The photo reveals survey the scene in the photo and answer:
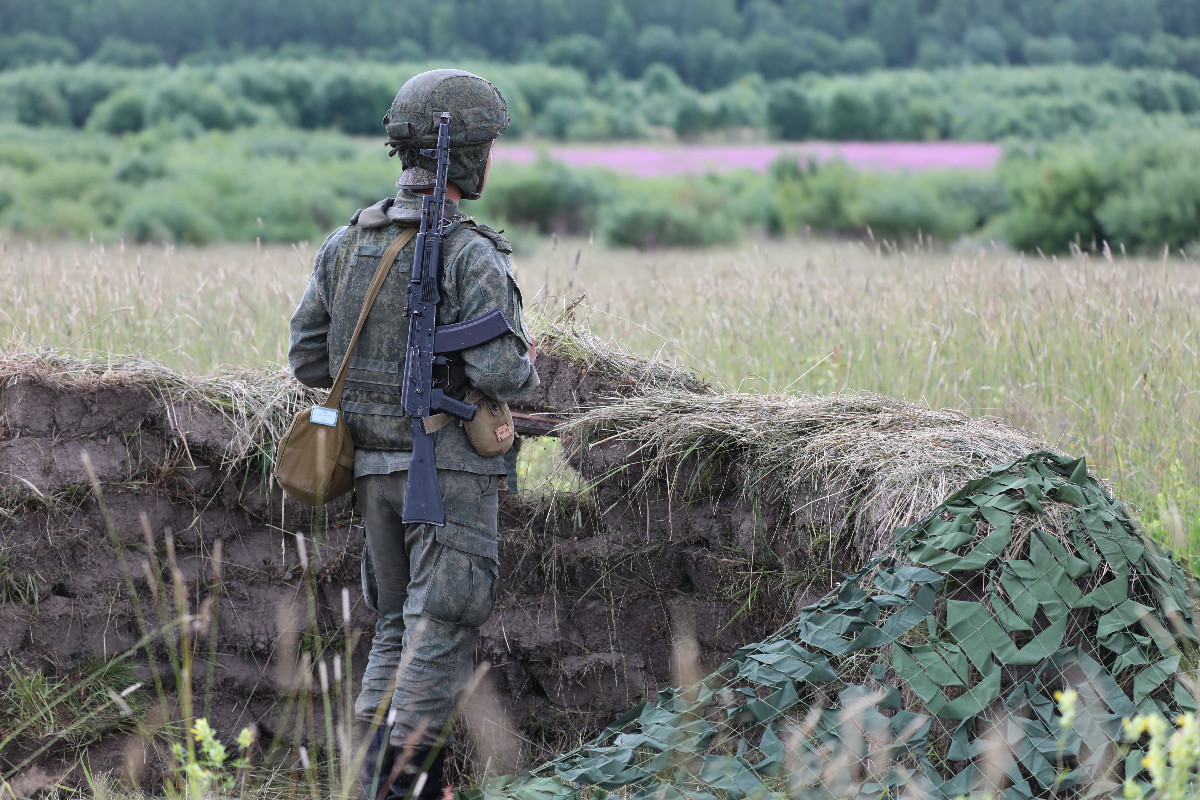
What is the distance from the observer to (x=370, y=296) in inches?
127

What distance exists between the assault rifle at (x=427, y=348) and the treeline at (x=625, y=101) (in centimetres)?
3121

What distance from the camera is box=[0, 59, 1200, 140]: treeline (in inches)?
1389

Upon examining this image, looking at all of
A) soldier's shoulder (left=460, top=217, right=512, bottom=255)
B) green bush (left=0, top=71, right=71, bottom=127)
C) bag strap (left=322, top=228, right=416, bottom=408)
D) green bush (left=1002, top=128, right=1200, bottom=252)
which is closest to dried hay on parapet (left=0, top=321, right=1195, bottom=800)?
bag strap (left=322, top=228, right=416, bottom=408)

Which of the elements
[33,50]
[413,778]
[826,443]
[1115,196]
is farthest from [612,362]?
[33,50]

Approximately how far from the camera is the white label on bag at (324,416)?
3.20m

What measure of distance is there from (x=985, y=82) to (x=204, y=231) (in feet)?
100

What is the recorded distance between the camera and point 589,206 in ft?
87.2

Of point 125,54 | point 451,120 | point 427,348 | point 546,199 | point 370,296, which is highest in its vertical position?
point 125,54

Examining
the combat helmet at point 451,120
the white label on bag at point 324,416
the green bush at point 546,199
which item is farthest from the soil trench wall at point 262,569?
the green bush at point 546,199

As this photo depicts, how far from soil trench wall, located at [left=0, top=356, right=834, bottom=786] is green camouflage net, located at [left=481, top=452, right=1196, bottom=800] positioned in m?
0.97

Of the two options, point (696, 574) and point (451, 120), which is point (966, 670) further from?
point (451, 120)

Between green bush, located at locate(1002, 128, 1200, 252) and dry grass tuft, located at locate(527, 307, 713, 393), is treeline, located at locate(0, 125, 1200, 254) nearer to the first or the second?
green bush, located at locate(1002, 128, 1200, 252)

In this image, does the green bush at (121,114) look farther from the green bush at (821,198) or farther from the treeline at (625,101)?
the green bush at (821,198)

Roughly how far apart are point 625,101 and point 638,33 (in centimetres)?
803
